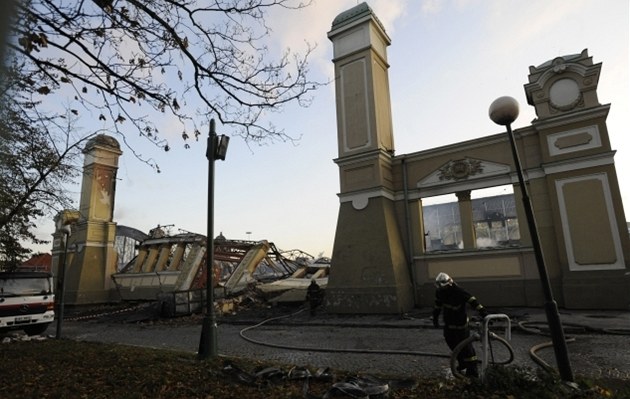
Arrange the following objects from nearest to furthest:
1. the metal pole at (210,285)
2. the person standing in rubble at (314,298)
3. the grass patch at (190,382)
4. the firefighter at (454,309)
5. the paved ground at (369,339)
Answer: the grass patch at (190,382), the firefighter at (454,309), the paved ground at (369,339), the metal pole at (210,285), the person standing in rubble at (314,298)

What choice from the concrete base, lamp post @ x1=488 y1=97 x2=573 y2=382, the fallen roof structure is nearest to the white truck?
the fallen roof structure

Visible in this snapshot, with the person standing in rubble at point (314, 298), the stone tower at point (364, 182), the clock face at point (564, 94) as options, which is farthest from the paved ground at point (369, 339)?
the clock face at point (564, 94)

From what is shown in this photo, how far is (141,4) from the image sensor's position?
5.59 metres

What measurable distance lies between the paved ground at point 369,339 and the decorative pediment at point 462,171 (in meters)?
4.71

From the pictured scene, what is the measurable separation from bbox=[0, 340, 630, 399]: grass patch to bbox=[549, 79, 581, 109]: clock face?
10492 mm

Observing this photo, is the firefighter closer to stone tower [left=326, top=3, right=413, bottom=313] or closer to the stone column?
stone tower [left=326, top=3, right=413, bottom=313]

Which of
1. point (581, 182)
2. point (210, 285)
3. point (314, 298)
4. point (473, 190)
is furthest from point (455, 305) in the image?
point (314, 298)

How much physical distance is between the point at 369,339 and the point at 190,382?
540 centimetres

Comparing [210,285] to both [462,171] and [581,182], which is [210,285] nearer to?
[462,171]

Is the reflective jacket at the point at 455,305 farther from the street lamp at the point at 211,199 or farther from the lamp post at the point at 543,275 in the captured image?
the street lamp at the point at 211,199

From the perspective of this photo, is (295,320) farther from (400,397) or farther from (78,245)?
(78,245)

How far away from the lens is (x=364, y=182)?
616 inches

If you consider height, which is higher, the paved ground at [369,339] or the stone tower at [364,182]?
the stone tower at [364,182]

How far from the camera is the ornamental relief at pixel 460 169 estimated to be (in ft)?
47.7
